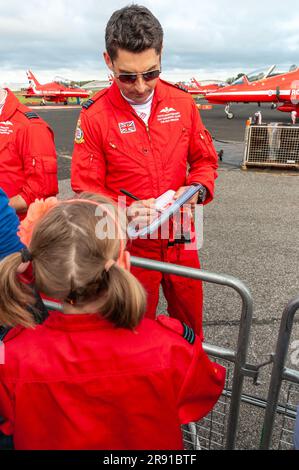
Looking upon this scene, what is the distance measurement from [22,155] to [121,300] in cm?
172

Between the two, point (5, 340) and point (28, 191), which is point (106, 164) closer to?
point (28, 191)

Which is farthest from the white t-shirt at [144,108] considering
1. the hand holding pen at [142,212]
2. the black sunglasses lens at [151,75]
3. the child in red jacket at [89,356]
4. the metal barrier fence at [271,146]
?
the metal barrier fence at [271,146]

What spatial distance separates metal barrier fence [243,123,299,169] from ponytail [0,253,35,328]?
295 inches

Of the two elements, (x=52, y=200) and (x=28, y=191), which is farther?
(x=28, y=191)

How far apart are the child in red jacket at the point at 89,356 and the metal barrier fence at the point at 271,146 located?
24.4 feet

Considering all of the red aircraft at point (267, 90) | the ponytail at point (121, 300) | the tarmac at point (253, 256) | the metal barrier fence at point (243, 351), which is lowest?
the tarmac at point (253, 256)

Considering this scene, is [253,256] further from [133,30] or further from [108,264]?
[108,264]

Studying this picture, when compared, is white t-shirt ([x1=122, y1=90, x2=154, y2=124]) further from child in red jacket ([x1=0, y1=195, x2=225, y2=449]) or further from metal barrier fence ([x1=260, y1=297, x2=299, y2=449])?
metal barrier fence ([x1=260, y1=297, x2=299, y2=449])

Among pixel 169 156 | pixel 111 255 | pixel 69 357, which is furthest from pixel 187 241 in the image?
pixel 69 357

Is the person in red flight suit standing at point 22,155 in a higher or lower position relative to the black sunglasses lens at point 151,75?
lower

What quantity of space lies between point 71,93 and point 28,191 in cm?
4566

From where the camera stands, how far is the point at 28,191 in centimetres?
243

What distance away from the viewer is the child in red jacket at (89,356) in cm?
102

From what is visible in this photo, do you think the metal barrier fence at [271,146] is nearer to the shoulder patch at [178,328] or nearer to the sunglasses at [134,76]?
the sunglasses at [134,76]
